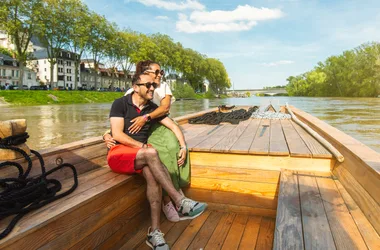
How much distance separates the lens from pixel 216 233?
213 centimetres

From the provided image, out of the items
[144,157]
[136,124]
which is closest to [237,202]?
[144,157]

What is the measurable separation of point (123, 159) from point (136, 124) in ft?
0.97

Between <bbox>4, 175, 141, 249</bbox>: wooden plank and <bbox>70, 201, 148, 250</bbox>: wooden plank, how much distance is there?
15 centimetres

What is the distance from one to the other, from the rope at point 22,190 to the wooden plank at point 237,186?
1.18 metres

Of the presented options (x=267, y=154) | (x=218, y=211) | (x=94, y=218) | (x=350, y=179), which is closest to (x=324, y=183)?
(x=350, y=179)

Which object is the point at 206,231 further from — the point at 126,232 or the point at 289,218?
the point at 289,218

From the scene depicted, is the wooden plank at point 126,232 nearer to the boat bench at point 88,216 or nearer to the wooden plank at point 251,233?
the boat bench at point 88,216

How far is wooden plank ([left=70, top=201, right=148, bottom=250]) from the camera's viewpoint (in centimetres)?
169

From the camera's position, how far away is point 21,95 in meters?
23.4

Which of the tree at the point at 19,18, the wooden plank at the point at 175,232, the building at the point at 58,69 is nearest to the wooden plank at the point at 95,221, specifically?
the wooden plank at the point at 175,232

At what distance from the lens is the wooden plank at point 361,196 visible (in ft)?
4.75

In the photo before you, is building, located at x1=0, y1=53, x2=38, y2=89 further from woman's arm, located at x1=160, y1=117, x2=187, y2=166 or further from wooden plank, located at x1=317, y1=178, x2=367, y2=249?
wooden plank, located at x1=317, y1=178, x2=367, y2=249

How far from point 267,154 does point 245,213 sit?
0.55 metres

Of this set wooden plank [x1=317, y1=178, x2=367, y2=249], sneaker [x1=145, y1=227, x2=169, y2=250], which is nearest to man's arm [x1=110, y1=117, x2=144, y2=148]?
sneaker [x1=145, y1=227, x2=169, y2=250]
